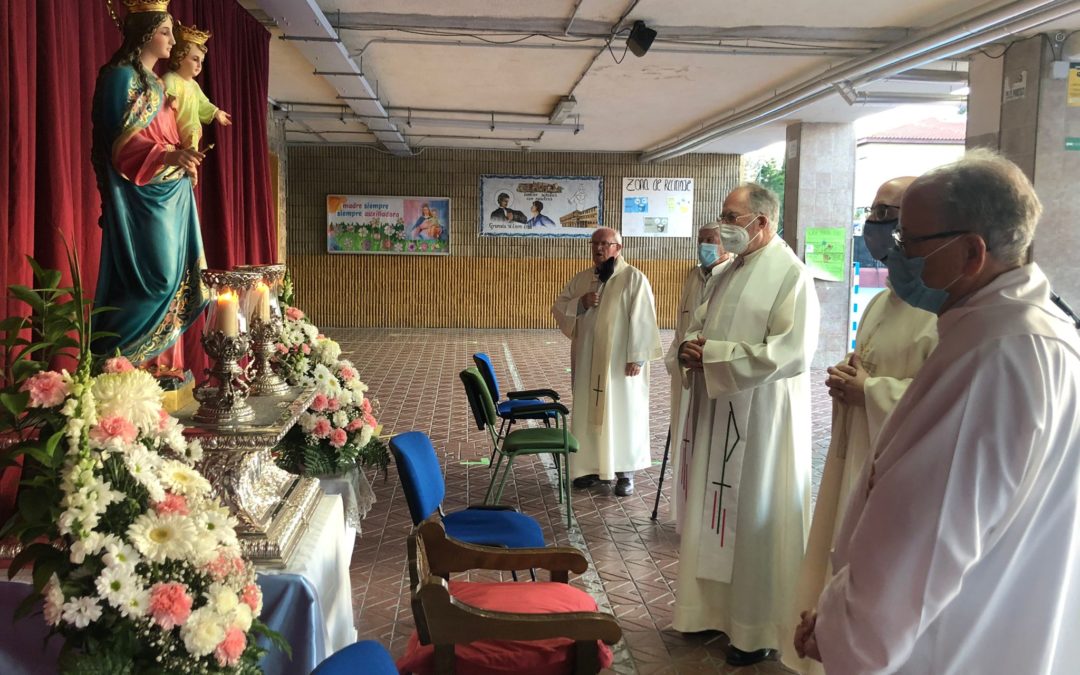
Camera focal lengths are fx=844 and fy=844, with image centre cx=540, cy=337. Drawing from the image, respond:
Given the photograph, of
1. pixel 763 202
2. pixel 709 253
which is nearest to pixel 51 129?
pixel 763 202

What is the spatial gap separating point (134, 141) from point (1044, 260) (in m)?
5.92

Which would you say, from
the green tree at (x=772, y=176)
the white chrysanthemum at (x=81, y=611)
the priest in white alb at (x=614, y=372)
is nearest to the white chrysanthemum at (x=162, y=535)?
the white chrysanthemum at (x=81, y=611)

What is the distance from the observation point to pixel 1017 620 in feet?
5.13

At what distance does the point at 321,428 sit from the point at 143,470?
1.94 meters

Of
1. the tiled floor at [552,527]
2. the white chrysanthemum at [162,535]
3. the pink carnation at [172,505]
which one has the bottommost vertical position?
the tiled floor at [552,527]

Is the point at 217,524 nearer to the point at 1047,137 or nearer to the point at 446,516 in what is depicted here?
the point at 446,516

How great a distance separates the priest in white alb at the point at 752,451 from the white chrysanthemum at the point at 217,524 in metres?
1.96

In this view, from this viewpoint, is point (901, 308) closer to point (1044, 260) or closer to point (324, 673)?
point (324, 673)

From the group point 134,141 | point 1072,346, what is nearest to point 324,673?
point 1072,346

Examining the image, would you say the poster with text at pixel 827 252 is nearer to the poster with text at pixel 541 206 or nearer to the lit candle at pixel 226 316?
the poster with text at pixel 541 206

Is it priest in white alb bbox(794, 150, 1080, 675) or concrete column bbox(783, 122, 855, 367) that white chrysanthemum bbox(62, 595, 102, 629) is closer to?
priest in white alb bbox(794, 150, 1080, 675)

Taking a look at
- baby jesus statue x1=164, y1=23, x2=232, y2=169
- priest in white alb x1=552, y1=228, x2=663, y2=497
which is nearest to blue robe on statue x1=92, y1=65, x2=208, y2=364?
baby jesus statue x1=164, y1=23, x2=232, y2=169

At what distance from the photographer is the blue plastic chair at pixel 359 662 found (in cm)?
145

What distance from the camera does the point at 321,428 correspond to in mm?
3584
